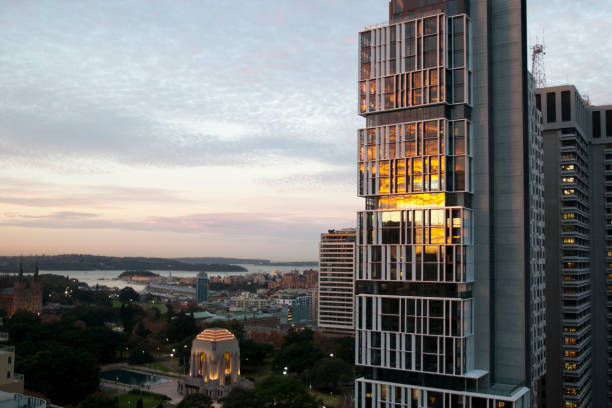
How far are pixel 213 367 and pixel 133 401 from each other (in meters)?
13.4

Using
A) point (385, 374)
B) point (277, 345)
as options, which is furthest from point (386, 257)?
point (277, 345)

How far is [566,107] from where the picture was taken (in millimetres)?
78938

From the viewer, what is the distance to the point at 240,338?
11219 cm

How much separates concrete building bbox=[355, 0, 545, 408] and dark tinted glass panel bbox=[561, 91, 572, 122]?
31.3 metres

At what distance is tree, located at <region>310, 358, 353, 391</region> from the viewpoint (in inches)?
3263

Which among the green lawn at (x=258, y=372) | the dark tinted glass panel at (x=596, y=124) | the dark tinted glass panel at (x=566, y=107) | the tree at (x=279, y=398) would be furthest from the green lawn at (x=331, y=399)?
the dark tinted glass panel at (x=596, y=124)

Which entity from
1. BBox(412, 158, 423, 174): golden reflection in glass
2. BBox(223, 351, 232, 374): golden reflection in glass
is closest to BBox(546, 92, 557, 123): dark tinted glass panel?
BBox(412, 158, 423, 174): golden reflection in glass

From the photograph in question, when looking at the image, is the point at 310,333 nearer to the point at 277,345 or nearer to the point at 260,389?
the point at 277,345

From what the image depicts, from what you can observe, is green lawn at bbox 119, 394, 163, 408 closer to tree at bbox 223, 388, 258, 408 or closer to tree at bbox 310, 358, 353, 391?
tree at bbox 223, 388, 258, 408

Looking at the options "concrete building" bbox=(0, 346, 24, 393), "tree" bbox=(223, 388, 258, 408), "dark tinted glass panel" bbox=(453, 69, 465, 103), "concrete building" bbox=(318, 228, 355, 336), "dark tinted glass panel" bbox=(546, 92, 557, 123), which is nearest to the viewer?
"dark tinted glass panel" bbox=(453, 69, 465, 103)

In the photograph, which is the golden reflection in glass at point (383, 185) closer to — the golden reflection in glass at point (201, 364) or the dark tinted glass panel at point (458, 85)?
the dark tinted glass panel at point (458, 85)

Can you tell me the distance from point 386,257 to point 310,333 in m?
71.3

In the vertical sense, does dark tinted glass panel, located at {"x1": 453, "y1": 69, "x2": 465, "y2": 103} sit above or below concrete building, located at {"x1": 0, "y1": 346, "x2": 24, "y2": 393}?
above

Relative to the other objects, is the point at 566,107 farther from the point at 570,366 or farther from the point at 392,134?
the point at 392,134
